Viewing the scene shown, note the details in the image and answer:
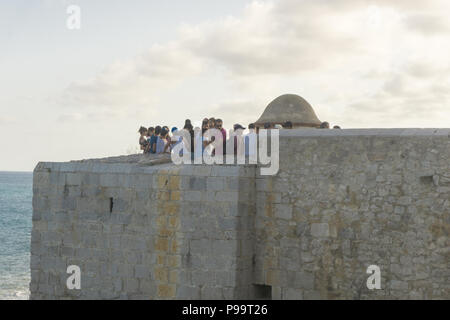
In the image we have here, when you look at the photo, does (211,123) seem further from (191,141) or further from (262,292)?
(262,292)

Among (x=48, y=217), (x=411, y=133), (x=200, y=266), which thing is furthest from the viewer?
(x=48, y=217)

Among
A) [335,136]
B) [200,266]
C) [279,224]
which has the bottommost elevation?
[200,266]

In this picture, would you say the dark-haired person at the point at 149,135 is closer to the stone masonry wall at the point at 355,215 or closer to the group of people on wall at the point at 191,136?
the group of people on wall at the point at 191,136

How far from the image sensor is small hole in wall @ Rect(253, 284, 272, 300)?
927 cm

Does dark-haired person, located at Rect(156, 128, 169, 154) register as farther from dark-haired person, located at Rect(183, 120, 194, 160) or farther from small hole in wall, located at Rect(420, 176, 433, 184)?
small hole in wall, located at Rect(420, 176, 433, 184)

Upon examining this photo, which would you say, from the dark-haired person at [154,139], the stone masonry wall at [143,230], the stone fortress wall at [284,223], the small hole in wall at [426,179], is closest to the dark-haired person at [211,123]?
the stone fortress wall at [284,223]

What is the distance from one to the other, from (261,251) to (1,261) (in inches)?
1072

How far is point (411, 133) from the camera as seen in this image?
8.27 m

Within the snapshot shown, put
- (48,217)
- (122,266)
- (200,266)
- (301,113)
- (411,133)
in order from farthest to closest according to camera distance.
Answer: (301,113), (48,217), (122,266), (200,266), (411,133)

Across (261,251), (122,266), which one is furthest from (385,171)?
(122,266)

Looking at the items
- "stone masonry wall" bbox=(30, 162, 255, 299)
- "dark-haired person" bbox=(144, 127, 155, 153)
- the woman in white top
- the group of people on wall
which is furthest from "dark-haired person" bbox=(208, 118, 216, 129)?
"dark-haired person" bbox=(144, 127, 155, 153)

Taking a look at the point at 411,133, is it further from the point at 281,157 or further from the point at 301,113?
the point at 301,113

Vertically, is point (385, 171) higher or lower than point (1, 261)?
higher
